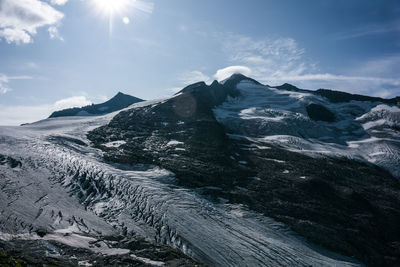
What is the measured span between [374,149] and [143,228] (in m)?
74.7

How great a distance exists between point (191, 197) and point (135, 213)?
8.19 metres

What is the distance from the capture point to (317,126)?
96875 millimetres

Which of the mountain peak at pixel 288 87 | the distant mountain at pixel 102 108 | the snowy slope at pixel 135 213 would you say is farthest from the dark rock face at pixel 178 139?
the mountain peak at pixel 288 87

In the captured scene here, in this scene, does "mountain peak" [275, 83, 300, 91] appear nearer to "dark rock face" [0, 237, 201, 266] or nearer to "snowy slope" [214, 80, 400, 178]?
"snowy slope" [214, 80, 400, 178]

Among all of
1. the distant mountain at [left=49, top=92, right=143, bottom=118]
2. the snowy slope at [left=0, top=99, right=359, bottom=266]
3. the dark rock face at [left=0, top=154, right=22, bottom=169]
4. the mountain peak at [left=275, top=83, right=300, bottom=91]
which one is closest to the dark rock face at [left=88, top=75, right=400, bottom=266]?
the snowy slope at [left=0, top=99, right=359, bottom=266]

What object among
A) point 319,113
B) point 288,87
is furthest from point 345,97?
point 319,113

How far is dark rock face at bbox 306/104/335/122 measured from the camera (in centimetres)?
10931

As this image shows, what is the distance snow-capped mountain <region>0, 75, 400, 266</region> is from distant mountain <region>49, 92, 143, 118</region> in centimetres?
5524

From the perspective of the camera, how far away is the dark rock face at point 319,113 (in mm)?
109312

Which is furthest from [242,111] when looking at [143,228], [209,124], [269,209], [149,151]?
[143,228]

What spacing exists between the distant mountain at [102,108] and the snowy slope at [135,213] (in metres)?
86.1

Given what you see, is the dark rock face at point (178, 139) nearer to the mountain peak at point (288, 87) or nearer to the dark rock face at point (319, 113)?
the dark rock face at point (319, 113)

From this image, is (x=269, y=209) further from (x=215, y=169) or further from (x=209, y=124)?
(x=209, y=124)

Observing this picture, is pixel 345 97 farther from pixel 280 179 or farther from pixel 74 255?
pixel 74 255
